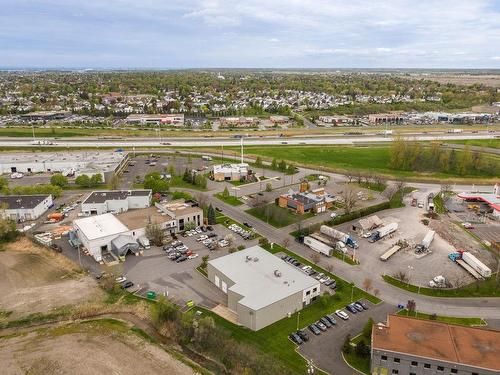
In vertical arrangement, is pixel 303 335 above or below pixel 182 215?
below

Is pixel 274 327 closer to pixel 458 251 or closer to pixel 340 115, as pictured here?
pixel 458 251

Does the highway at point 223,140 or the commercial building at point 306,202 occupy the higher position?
the highway at point 223,140

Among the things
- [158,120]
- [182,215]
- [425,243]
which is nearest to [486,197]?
[425,243]

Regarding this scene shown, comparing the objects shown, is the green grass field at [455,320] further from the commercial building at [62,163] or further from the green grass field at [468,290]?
the commercial building at [62,163]

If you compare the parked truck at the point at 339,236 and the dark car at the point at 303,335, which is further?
the parked truck at the point at 339,236

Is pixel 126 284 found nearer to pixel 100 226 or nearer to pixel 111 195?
pixel 100 226

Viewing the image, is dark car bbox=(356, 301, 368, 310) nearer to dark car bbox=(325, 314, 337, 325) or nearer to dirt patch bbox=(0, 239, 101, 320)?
dark car bbox=(325, 314, 337, 325)

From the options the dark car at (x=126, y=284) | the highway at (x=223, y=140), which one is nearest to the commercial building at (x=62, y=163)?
the highway at (x=223, y=140)
